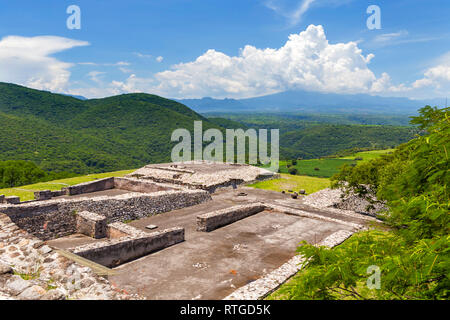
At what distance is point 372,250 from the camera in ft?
17.1

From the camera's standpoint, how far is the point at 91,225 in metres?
14.4

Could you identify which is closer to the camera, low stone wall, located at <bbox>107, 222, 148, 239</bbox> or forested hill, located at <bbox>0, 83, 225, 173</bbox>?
low stone wall, located at <bbox>107, 222, 148, 239</bbox>

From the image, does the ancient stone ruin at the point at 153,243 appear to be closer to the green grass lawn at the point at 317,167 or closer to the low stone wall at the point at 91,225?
the low stone wall at the point at 91,225

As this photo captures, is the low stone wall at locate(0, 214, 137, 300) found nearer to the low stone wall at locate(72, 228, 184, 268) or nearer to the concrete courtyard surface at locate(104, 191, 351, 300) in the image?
the concrete courtyard surface at locate(104, 191, 351, 300)

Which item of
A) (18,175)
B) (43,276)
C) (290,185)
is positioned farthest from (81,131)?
(43,276)

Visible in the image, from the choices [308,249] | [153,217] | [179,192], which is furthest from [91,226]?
[308,249]

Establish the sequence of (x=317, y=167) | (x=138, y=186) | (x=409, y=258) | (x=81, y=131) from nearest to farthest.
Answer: (x=409, y=258)
(x=138, y=186)
(x=317, y=167)
(x=81, y=131)

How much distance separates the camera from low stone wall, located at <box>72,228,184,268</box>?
10.3 m

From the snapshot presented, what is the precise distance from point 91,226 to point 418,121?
14722 mm

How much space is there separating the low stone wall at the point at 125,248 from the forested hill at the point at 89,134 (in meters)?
69.5

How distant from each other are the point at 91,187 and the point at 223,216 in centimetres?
1362

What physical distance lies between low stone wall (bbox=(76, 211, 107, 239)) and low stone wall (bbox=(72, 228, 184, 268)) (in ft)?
11.9

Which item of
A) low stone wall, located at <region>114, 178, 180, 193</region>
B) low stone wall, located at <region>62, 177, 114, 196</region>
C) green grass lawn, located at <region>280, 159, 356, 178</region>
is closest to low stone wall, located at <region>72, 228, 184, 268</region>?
low stone wall, located at <region>114, 178, 180, 193</region>

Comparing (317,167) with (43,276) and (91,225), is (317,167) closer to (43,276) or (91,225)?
(91,225)
